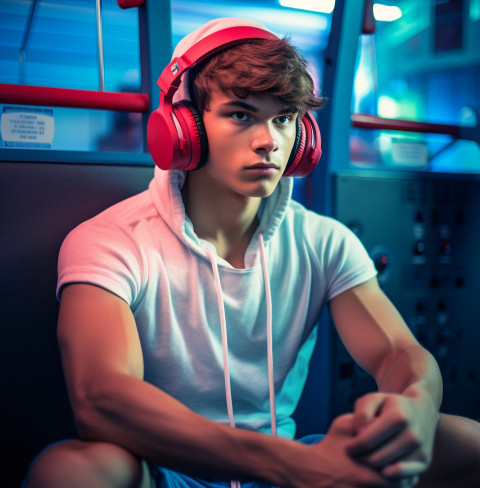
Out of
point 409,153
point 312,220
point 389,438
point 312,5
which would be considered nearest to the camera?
point 389,438

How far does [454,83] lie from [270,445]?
1.57 metres

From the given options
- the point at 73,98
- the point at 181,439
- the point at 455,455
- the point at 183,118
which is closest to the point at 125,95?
the point at 73,98

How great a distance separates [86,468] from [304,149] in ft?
2.45

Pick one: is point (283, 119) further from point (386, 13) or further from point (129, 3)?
point (386, 13)

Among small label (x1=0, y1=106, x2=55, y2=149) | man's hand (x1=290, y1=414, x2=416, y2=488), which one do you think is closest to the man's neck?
small label (x1=0, y1=106, x2=55, y2=149)

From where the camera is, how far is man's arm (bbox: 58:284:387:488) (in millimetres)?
724

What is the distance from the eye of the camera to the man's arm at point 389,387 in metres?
0.71

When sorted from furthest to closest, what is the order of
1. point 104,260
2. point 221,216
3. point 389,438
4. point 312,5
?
1. point 312,5
2. point 221,216
3. point 104,260
4. point 389,438

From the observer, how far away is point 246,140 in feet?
3.19

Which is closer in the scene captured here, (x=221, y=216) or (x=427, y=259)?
(x=221, y=216)

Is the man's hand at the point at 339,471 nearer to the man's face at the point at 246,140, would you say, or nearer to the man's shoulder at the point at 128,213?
the man's face at the point at 246,140

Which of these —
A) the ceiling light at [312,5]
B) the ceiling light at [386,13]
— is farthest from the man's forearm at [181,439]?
the ceiling light at [386,13]

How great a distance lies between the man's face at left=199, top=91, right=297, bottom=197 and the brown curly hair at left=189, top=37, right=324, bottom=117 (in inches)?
0.8

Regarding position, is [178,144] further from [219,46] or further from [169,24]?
[169,24]
